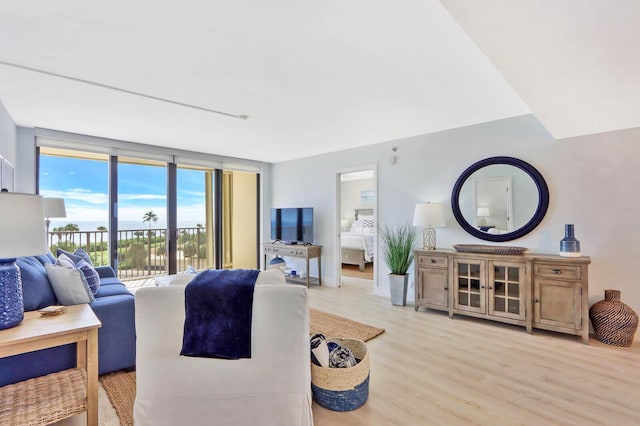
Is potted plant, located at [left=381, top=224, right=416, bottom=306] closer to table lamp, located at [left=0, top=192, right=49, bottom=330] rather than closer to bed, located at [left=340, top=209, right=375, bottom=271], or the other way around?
bed, located at [left=340, top=209, right=375, bottom=271]

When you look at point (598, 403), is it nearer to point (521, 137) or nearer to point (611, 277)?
point (611, 277)

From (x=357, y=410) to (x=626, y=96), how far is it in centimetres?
290

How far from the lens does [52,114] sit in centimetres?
339

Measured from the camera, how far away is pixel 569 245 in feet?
10.0

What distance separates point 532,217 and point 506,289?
34.0 inches

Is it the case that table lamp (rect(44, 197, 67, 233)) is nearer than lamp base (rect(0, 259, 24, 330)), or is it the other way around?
lamp base (rect(0, 259, 24, 330))

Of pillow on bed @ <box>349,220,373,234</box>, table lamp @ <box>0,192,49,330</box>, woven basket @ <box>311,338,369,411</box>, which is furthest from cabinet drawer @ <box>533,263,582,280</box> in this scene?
pillow on bed @ <box>349,220,373,234</box>

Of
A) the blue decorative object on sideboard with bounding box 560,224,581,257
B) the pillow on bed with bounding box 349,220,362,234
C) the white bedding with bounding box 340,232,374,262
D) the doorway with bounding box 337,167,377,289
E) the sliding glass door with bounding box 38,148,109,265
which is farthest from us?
the pillow on bed with bounding box 349,220,362,234

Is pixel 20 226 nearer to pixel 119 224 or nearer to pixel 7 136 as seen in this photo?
pixel 7 136

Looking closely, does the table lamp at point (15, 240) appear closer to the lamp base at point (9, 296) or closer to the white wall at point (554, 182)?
the lamp base at point (9, 296)

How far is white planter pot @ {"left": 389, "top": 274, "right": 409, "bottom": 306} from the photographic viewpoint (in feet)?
13.7

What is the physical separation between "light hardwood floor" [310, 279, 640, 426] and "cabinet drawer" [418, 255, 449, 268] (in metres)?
0.67

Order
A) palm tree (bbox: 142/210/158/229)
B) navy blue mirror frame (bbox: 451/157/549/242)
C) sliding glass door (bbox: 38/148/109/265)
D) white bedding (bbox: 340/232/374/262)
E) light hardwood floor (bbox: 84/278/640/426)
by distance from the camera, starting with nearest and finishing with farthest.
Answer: light hardwood floor (bbox: 84/278/640/426), navy blue mirror frame (bbox: 451/157/549/242), sliding glass door (bbox: 38/148/109/265), palm tree (bbox: 142/210/158/229), white bedding (bbox: 340/232/374/262)

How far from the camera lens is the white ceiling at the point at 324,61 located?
1.60 metres
